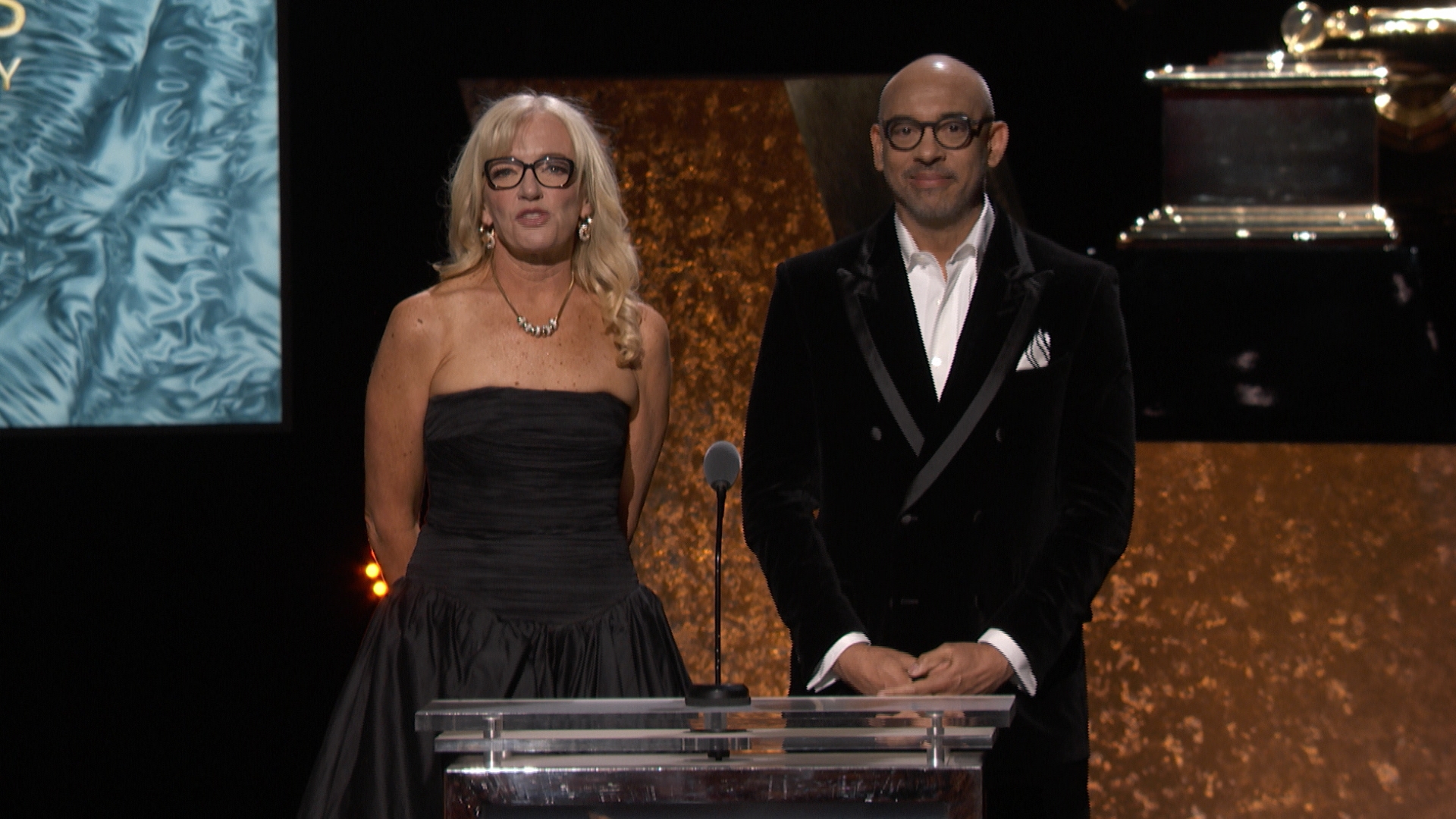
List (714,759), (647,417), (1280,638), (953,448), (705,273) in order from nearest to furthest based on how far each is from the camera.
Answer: (714,759), (953,448), (647,417), (1280,638), (705,273)

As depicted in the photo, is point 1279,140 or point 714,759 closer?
Result: point 714,759

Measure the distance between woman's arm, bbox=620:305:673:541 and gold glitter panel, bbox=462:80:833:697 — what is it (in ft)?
2.49

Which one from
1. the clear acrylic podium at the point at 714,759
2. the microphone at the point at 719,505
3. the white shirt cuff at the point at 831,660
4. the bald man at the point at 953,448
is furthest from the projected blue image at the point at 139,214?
the clear acrylic podium at the point at 714,759

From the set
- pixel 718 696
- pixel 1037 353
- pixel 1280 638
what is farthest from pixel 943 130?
pixel 1280 638

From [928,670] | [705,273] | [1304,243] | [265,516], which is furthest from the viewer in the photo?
[265,516]

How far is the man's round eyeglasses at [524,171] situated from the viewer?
2.21 metres

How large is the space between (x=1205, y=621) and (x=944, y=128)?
125cm

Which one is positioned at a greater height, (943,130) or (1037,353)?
(943,130)

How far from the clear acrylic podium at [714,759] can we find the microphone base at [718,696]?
0.05 feet

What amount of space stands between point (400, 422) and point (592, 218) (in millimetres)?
379

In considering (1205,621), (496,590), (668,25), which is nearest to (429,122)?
(668,25)

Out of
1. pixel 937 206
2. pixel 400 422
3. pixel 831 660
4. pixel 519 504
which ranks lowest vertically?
pixel 831 660

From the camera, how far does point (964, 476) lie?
2.16m

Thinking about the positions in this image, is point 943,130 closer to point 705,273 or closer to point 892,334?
point 892,334
